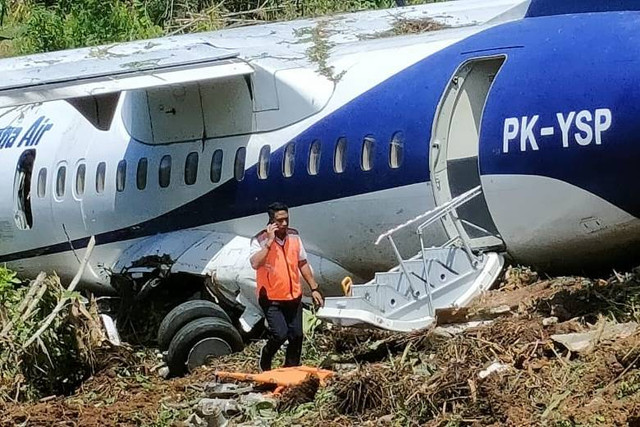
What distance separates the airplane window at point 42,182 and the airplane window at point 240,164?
3580 millimetres

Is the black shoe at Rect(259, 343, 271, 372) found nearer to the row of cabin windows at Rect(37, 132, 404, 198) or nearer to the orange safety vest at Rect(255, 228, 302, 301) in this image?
the orange safety vest at Rect(255, 228, 302, 301)

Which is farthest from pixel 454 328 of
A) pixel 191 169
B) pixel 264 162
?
pixel 191 169

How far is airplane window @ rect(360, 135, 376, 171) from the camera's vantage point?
13.1 metres

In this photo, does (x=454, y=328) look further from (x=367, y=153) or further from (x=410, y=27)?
(x=410, y=27)

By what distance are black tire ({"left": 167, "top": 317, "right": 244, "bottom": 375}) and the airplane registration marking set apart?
137 inches

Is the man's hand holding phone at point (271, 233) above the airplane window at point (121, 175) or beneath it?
above

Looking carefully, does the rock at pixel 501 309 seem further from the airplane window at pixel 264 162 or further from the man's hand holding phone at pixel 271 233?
the airplane window at pixel 264 162

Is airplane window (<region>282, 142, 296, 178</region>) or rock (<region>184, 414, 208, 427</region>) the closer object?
rock (<region>184, 414, 208, 427</region>)

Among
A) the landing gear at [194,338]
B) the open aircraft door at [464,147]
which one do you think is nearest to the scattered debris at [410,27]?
the open aircraft door at [464,147]

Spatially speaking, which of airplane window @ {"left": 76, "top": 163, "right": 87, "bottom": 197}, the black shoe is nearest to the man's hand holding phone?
the black shoe

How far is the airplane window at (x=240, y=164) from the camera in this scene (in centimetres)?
1451

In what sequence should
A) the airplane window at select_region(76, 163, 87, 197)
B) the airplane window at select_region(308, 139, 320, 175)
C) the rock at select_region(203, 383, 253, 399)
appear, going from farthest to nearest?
1. the airplane window at select_region(76, 163, 87, 197)
2. the airplane window at select_region(308, 139, 320, 175)
3. the rock at select_region(203, 383, 253, 399)

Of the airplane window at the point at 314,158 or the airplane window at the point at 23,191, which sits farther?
the airplane window at the point at 23,191

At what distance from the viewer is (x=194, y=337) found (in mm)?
13242
